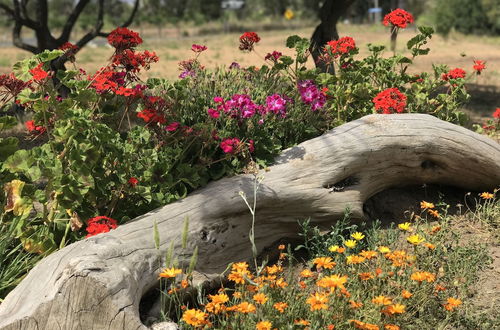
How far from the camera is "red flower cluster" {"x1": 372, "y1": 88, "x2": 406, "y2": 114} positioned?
176 inches

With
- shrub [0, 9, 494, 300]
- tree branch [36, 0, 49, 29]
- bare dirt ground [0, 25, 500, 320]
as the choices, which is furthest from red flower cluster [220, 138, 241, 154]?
tree branch [36, 0, 49, 29]

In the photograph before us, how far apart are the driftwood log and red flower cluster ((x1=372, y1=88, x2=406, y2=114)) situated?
0.15m

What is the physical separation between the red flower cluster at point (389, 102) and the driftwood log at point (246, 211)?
154 mm

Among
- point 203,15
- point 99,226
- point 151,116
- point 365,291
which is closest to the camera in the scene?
point 99,226

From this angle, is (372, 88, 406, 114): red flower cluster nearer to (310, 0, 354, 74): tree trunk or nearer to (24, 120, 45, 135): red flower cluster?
Result: (24, 120, 45, 135): red flower cluster

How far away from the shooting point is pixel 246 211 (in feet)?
12.0

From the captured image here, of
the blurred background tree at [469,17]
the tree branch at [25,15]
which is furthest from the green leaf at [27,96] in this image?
the blurred background tree at [469,17]

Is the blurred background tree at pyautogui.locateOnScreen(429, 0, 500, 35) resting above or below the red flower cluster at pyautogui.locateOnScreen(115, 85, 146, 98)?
below

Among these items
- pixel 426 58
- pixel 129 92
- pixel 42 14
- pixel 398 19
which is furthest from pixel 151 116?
pixel 426 58

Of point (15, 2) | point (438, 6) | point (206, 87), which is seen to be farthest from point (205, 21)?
point (206, 87)

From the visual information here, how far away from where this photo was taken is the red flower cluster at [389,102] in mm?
4477

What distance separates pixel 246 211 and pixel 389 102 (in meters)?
1.53

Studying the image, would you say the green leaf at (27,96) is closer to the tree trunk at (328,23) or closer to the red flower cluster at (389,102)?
the red flower cluster at (389,102)

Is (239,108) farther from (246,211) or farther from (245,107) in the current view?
(246,211)
